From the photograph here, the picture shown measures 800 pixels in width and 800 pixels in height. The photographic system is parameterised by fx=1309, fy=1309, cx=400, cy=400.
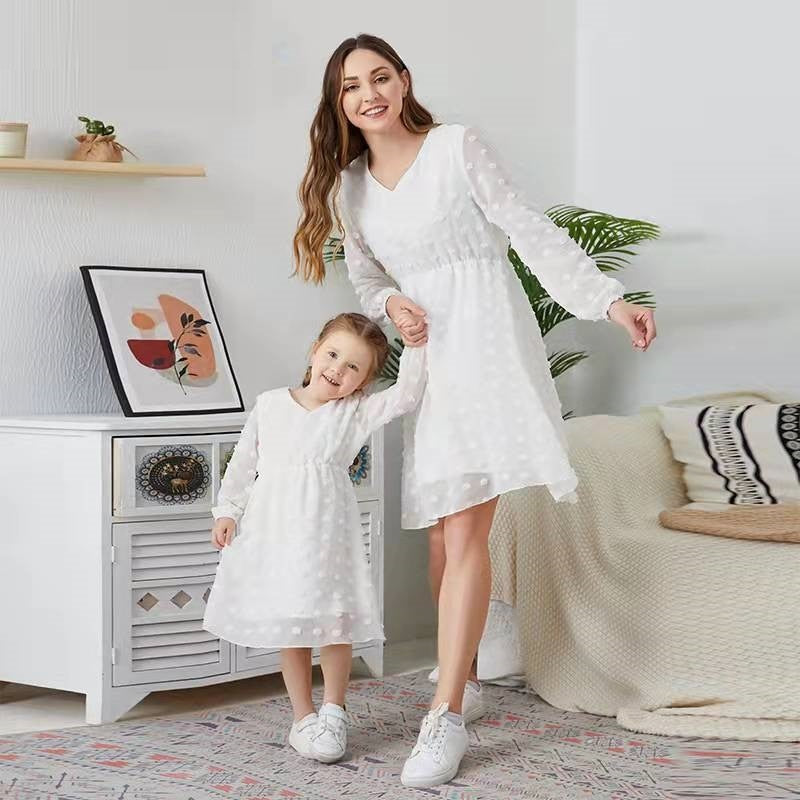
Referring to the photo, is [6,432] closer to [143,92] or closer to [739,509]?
[143,92]

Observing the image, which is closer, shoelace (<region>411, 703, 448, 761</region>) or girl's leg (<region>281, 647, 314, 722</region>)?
shoelace (<region>411, 703, 448, 761</region>)

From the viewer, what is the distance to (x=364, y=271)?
2631 mm

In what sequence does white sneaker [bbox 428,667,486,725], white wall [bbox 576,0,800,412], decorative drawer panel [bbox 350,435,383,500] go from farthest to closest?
white wall [bbox 576,0,800,412]
decorative drawer panel [bbox 350,435,383,500]
white sneaker [bbox 428,667,486,725]

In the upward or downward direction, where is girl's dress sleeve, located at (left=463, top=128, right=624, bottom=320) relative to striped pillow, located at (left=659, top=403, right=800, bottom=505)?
upward

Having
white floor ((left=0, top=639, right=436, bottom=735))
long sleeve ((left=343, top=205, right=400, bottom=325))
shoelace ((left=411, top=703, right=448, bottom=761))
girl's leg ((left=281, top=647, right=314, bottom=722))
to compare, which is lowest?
white floor ((left=0, top=639, right=436, bottom=735))

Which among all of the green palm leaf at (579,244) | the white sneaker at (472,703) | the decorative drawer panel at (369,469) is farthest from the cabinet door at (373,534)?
the white sneaker at (472,703)

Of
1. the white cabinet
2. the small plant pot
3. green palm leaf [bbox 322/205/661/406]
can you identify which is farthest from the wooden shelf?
the white cabinet

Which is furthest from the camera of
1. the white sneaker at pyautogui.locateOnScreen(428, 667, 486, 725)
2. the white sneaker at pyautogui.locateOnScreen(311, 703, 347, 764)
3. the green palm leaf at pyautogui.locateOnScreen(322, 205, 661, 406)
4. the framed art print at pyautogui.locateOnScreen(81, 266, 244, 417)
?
the green palm leaf at pyautogui.locateOnScreen(322, 205, 661, 406)

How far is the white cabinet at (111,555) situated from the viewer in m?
2.78

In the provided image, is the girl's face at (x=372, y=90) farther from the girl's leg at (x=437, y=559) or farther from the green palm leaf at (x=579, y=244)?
the green palm leaf at (x=579, y=244)

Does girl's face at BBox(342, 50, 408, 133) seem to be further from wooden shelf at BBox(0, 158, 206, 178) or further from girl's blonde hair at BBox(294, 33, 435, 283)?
wooden shelf at BBox(0, 158, 206, 178)

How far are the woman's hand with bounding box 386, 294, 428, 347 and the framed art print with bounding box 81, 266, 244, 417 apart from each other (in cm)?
81

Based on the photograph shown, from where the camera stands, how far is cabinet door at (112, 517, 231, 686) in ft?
9.18

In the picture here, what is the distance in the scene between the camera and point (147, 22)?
128 inches
